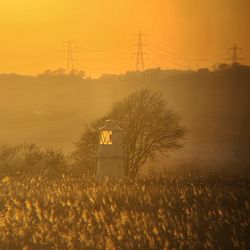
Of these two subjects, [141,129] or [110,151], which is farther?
[141,129]

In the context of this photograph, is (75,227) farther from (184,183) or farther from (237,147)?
(237,147)

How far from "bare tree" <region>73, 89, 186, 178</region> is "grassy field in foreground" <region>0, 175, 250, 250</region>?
624 inches

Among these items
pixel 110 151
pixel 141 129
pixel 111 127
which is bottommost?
pixel 110 151

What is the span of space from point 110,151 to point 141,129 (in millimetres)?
5525

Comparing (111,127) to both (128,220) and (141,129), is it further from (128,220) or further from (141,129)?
(128,220)

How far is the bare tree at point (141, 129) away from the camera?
32469mm

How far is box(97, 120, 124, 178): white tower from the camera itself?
27.1m

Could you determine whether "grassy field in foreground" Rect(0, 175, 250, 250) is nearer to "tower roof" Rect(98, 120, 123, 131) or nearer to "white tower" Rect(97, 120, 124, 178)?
"white tower" Rect(97, 120, 124, 178)

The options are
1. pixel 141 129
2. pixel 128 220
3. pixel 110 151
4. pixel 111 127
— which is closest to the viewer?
pixel 128 220

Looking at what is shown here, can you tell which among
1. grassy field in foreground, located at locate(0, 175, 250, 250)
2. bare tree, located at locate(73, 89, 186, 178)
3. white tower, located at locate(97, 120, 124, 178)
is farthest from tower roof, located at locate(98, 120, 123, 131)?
grassy field in foreground, located at locate(0, 175, 250, 250)

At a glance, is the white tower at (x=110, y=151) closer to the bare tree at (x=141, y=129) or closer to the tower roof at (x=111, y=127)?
the tower roof at (x=111, y=127)

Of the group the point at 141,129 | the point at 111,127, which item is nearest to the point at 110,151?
the point at 111,127

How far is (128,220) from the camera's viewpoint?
11992mm

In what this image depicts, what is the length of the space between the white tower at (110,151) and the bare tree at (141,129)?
149 inches
